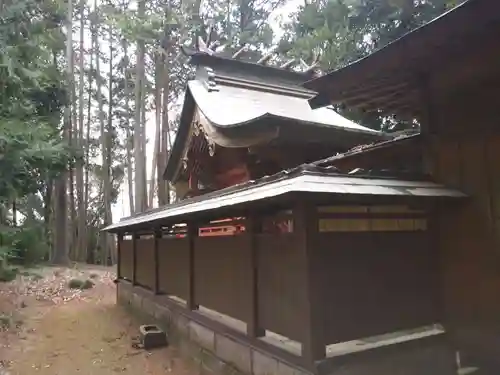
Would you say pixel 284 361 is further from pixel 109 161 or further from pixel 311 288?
pixel 109 161

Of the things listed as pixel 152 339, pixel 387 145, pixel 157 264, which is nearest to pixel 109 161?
pixel 157 264

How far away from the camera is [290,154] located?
6.65 m

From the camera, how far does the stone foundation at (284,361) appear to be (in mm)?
3514

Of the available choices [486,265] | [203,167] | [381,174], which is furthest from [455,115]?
[203,167]

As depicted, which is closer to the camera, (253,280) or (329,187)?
(329,187)

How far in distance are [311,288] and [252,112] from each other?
539 cm

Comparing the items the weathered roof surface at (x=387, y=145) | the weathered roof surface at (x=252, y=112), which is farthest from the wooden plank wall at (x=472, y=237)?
the weathered roof surface at (x=252, y=112)

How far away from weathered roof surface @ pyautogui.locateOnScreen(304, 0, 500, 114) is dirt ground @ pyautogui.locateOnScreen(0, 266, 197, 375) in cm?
396

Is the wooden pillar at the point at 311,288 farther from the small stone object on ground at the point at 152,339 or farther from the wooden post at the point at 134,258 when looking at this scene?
the wooden post at the point at 134,258

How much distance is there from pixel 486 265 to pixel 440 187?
784 mm

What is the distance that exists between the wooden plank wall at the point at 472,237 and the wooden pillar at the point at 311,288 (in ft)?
4.90

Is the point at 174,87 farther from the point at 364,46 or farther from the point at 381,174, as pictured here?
the point at 381,174

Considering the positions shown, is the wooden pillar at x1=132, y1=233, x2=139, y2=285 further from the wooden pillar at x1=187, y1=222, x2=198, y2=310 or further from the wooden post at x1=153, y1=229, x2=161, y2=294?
the wooden pillar at x1=187, y1=222, x2=198, y2=310

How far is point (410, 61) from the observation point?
3758 millimetres
